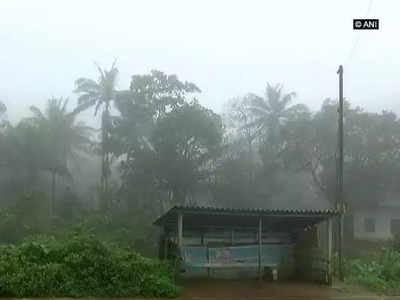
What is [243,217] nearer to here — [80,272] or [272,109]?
[80,272]

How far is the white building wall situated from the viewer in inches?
1575

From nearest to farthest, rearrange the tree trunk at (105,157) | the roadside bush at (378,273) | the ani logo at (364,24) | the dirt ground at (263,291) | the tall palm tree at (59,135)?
the ani logo at (364,24), the dirt ground at (263,291), the roadside bush at (378,273), the tree trunk at (105,157), the tall palm tree at (59,135)

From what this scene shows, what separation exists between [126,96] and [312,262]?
26.8 meters

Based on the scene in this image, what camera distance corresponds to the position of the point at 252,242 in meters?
19.9

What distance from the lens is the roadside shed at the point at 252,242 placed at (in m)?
17.8

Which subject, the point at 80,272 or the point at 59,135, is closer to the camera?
the point at 80,272

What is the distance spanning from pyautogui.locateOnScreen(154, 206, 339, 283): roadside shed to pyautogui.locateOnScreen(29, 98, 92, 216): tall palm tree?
2574 centimetres

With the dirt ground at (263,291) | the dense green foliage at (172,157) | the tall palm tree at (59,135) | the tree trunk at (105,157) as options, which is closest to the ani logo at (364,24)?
the dirt ground at (263,291)

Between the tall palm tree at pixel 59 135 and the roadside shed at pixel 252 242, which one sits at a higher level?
the tall palm tree at pixel 59 135

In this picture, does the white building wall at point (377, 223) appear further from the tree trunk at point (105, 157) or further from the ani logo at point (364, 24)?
the ani logo at point (364, 24)

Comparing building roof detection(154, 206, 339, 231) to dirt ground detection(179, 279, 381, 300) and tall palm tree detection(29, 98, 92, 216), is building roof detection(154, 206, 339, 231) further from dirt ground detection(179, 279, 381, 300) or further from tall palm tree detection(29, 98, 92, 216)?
tall palm tree detection(29, 98, 92, 216)

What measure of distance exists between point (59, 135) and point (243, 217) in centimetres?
3010

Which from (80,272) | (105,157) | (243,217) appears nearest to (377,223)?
(105,157)

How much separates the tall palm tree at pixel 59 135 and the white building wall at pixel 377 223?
2308 centimetres
